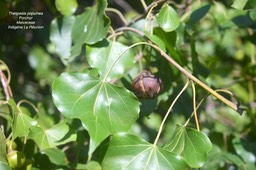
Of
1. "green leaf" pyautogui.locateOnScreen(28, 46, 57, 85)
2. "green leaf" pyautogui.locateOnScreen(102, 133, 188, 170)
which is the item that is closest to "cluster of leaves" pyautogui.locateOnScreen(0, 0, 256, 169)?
"green leaf" pyautogui.locateOnScreen(102, 133, 188, 170)

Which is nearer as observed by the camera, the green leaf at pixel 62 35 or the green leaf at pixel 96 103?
the green leaf at pixel 96 103

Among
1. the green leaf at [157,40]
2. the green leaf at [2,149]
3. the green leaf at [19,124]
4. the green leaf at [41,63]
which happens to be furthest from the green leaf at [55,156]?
the green leaf at [41,63]

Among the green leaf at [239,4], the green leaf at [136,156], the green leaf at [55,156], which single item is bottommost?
the green leaf at [55,156]

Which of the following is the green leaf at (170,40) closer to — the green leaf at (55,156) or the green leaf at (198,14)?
the green leaf at (198,14)

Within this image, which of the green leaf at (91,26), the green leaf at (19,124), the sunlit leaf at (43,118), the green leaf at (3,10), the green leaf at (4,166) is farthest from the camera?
the green leaf at (3,10)

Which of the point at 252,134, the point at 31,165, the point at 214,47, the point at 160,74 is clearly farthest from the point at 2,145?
the point at 214,47
